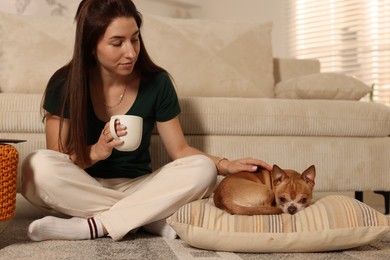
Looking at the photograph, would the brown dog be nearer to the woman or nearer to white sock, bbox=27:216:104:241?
the woman

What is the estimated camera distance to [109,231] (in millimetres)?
1619

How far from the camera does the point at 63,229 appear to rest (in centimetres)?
161

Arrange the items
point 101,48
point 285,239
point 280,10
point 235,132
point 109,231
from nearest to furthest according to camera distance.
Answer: point 285,239, point 109,231, point 101,48, point 235,132, point 280,10

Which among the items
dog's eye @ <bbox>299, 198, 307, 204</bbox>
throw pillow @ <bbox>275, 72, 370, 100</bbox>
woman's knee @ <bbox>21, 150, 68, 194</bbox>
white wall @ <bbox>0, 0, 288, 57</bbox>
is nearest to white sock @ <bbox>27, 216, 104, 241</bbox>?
woman's knee @ <bbox>21, 150, 68, 194</bbox>

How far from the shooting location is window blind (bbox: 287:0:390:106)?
161 inches

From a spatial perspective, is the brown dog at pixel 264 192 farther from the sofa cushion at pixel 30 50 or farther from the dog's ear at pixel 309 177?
the sofa cushion at pixel 30 50

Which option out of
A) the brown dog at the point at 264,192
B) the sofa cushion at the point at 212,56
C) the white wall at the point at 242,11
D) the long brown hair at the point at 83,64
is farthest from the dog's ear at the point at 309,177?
the white wall at the point at 242,11

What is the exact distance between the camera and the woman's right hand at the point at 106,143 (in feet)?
4.90

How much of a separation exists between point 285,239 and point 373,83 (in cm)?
281

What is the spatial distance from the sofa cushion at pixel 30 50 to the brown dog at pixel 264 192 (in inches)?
51.8

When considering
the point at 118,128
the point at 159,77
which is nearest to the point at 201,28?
the point at 159,77

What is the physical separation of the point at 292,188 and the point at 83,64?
761mm

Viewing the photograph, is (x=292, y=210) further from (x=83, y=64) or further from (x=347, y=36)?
(x=347, y=36)

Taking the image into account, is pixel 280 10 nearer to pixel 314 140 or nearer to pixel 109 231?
pixel 314 140
